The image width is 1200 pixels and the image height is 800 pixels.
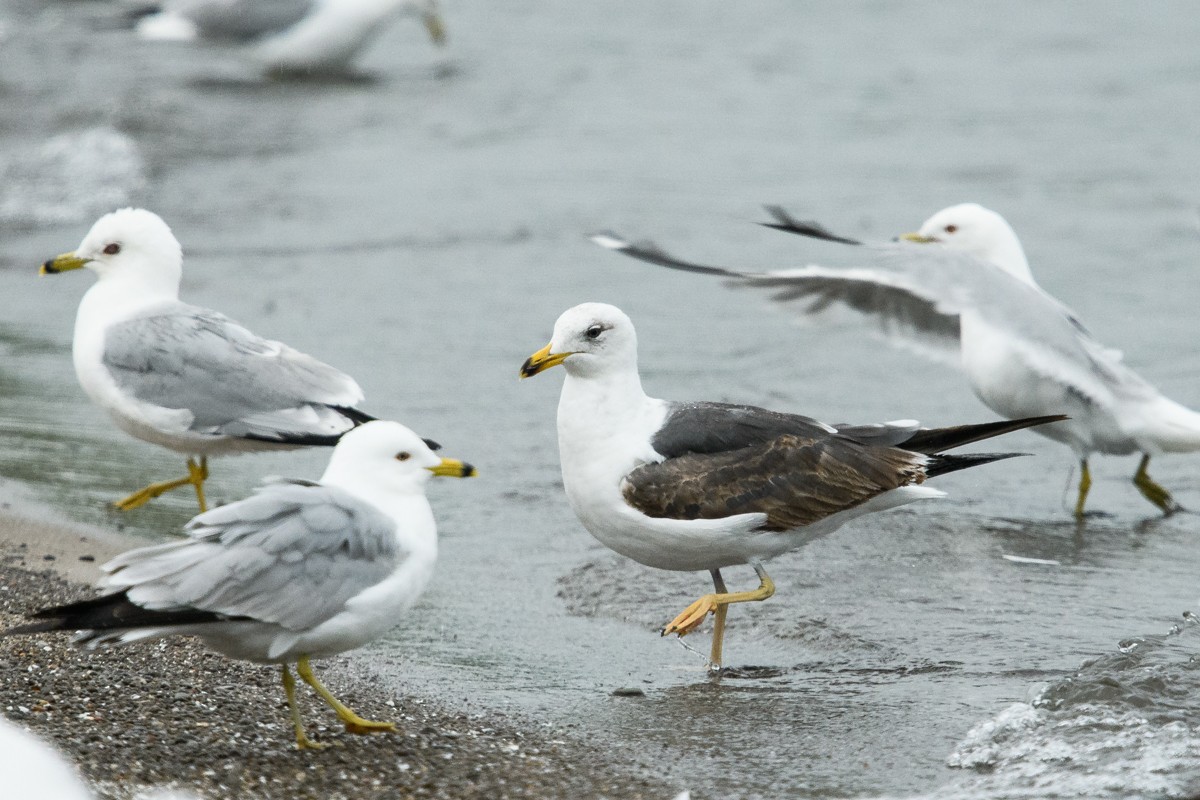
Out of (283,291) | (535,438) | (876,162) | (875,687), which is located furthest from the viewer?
(876,162)

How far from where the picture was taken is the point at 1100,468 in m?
8.88

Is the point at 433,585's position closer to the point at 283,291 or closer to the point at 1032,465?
the point at 1032,465

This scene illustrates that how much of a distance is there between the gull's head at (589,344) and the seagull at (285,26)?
40.3ft

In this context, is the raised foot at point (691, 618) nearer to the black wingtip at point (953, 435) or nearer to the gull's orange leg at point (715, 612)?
the gull's orange leg at point (715, 612)

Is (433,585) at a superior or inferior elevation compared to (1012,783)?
inferior

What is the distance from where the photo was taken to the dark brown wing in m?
5.48

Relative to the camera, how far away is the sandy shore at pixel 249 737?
13.9ft

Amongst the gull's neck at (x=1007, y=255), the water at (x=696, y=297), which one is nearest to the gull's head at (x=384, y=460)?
the water at (x=696, y=297)

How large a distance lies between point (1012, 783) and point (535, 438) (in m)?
4.27

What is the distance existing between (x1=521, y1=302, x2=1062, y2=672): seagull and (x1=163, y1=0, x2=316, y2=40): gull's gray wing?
12.3 m

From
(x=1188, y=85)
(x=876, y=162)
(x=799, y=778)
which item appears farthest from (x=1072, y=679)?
(x=1188, y=85)

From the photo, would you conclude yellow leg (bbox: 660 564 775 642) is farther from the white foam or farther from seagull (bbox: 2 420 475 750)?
the white foam

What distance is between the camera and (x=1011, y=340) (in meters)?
7.75

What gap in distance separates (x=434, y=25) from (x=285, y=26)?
1.96 m
